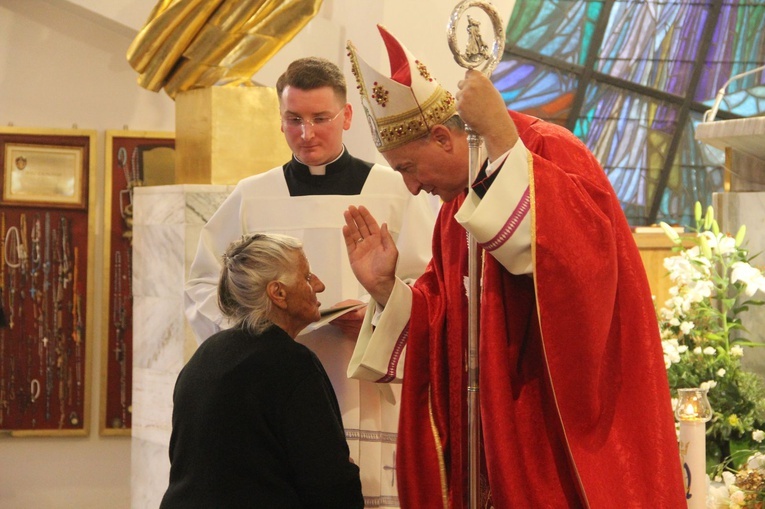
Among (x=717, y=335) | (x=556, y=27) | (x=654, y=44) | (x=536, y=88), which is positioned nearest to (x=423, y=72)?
Answer: (x=717, y=335)

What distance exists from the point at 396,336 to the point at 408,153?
53 cm

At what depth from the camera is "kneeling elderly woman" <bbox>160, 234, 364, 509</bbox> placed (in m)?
2.84

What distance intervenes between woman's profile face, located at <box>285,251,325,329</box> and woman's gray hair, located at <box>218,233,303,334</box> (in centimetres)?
2

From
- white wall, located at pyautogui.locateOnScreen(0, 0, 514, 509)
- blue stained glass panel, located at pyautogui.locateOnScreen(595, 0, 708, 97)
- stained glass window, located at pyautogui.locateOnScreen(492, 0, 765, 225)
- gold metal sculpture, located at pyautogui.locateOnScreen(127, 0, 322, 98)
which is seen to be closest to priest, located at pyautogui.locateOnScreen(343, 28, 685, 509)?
gold metal sculpture, located at pyautogui.locateOnScreen(127, 0, 322, 98)

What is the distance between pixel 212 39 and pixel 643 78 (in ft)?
16.8

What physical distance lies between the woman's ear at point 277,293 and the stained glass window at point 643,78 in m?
5.95

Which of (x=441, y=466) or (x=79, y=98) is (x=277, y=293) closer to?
(x=441, y=466)

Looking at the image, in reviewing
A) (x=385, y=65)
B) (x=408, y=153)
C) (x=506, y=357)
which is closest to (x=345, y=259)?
(x=408, y=153)

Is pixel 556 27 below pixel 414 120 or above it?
above

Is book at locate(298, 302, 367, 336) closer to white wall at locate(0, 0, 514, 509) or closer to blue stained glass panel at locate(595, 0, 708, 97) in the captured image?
white wall at locate(0, 0, 514, 509)

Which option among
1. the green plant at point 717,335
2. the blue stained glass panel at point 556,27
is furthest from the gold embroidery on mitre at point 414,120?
the blue stained glass panel at point 556,27

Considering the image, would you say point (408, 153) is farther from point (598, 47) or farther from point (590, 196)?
point (598, 47)

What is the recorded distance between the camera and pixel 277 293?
10.3 feet

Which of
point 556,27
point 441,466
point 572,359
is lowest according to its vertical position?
point 441,466
